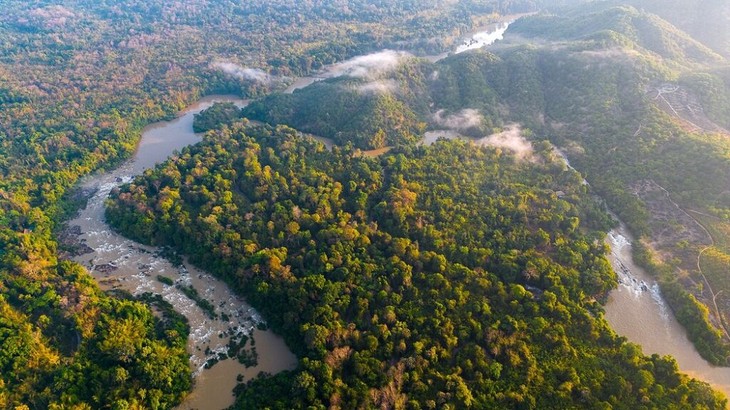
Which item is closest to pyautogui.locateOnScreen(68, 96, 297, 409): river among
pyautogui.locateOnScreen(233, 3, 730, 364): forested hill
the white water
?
pyautogui.locateOnScreen(233, 3, 730, 364): forested hill

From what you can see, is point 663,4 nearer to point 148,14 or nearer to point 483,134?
point 483,134

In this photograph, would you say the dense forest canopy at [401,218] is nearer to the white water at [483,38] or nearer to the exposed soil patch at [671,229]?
the exposed soil patch at [671,229]

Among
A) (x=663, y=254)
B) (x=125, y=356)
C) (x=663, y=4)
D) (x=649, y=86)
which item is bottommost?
(x=663, y=254)

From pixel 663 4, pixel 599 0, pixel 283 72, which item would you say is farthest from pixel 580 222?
pixel 599 0

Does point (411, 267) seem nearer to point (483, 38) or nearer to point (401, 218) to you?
point (401, 218)

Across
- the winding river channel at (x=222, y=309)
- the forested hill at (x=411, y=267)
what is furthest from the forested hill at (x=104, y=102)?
the forested hill at (x=411, y=267)

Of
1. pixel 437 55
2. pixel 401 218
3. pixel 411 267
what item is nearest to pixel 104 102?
pixel 401 218

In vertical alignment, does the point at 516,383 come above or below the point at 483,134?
below
